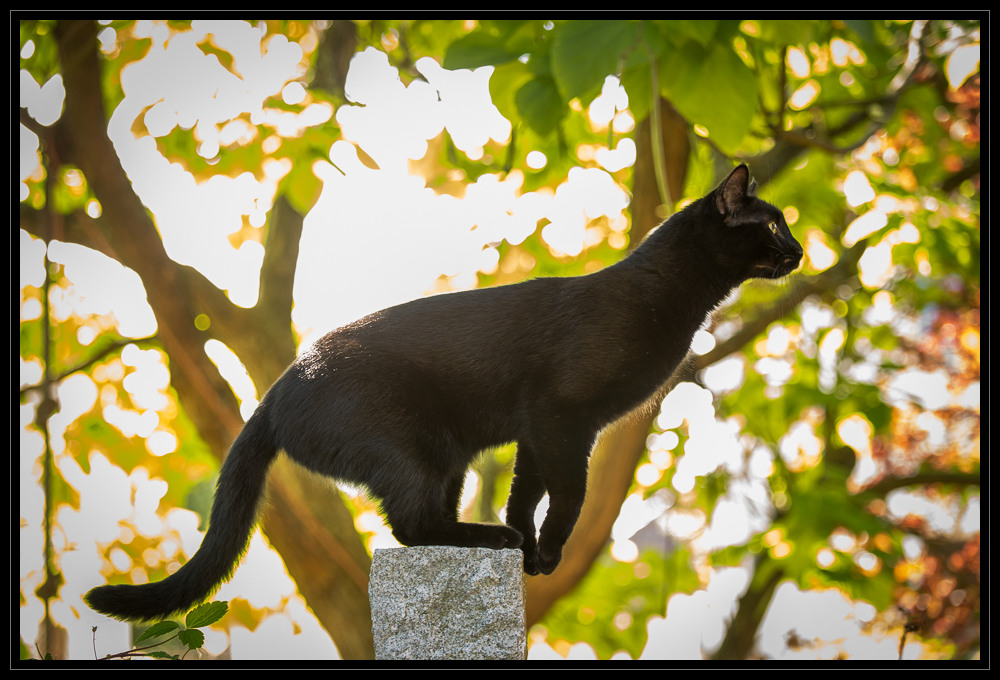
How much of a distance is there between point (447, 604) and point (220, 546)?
2.13 ft

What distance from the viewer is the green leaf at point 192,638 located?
1861 mm

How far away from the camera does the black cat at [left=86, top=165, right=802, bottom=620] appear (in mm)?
2051

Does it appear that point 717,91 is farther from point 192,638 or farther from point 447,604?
point 192,638

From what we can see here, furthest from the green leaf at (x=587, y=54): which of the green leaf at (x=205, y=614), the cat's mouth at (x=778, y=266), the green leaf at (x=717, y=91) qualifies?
the green leaf at (x=205, y=614)

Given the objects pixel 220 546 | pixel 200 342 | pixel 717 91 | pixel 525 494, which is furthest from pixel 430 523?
pixel 200 342

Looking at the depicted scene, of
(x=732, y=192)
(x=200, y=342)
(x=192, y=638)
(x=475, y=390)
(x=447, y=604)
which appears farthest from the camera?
(x=200, y=342)

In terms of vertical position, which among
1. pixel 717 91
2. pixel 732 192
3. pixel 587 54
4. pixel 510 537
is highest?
pixel 587 54

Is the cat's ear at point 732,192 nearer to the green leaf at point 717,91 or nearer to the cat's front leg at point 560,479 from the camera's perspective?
the green leaf at point 717,91

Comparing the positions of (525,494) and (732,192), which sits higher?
(732,192)

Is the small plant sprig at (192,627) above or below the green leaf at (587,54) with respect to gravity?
below

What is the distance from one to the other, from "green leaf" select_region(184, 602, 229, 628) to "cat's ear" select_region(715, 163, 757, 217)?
178 centimetres

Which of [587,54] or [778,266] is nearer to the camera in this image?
[587,54]

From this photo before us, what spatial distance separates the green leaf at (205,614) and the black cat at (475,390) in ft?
0.34

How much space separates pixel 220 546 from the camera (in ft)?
6.82
